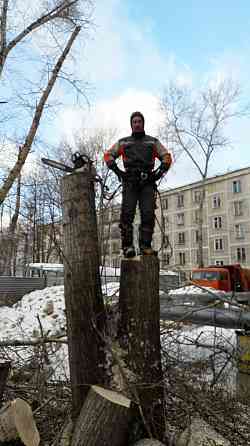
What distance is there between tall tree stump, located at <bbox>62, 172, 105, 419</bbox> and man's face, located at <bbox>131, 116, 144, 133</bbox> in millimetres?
982

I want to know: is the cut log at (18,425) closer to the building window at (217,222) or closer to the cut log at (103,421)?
the cut log at (103,421)

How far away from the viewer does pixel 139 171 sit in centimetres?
347

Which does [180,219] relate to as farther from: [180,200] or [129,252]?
[129,252]

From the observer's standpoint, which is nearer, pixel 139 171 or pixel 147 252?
pixel 147 252

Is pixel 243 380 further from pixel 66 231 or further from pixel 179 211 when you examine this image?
pixel 179 211

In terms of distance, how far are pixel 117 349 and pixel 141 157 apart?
1.75 m

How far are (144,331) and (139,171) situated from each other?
1515 mm

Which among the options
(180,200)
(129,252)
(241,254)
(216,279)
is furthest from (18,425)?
(180,200)

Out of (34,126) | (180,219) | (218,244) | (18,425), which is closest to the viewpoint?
(18,425)

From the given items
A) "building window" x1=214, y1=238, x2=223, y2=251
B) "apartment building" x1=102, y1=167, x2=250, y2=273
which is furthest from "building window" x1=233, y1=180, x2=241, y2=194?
"building window" x1=214, y1=238, x2=223, y2=251

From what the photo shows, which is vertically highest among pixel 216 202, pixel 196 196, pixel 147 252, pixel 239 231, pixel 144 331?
pixel 196 196

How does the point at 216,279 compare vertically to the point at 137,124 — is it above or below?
below

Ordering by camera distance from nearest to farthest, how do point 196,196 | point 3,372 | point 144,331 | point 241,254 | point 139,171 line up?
1. point 144,331
2. point 3,372
3. point 139,171
4. point 241,254
5. point 196,196

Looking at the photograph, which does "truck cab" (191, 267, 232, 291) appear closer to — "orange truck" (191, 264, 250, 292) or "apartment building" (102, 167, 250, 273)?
"orange truck" (191, 264, 250, 292)
